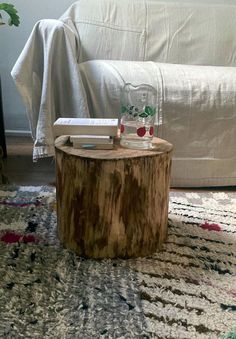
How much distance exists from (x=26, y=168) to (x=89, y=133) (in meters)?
0.86

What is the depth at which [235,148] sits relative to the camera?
5.08 feet

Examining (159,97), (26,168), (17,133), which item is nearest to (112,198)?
(159,97)

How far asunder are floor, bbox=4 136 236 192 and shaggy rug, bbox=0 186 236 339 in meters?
0.37

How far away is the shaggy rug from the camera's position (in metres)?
0.73

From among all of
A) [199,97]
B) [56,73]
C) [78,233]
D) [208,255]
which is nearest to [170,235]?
[208,255]

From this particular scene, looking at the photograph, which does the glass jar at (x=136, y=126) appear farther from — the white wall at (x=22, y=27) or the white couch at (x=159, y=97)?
the white wall at (x=22, y=27)

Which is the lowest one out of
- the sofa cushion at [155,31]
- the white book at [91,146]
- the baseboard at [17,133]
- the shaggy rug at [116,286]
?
the shaggy rug at [116,286]

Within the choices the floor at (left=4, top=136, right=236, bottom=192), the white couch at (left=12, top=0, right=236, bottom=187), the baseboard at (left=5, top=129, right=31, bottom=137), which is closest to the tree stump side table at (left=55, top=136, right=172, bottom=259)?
the white couch at (left=12, top=0, right=236, bottom=187)

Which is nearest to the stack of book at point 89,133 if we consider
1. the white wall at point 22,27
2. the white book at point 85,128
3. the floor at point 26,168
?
the white book at point 85,128

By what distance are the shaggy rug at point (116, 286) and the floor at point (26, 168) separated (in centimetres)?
37

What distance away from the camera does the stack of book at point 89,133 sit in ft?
3.18

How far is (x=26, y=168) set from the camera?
1.75 metres

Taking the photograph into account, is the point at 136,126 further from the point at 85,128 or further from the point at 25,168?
the point at 25,168

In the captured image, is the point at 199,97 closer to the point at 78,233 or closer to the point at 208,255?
the point at 208,255
